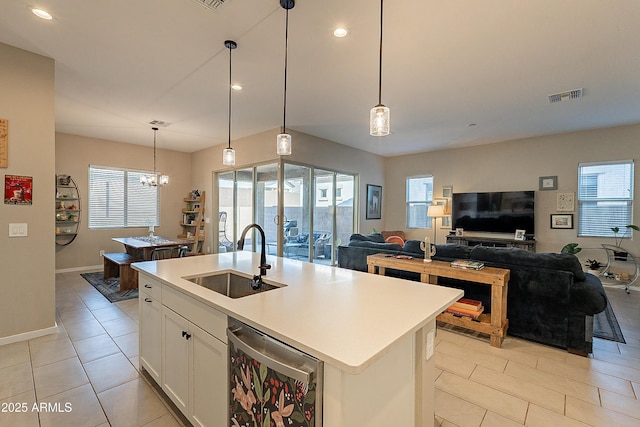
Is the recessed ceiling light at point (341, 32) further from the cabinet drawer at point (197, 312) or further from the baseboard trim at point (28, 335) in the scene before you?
the baseboard trim at point (28, 335)

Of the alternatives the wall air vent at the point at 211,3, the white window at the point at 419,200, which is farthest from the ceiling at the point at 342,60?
the white window at the point at 419,200

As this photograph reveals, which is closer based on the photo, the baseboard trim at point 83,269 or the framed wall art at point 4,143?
the framed wall art at point 4,143

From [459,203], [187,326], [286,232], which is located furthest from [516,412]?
[459,203]

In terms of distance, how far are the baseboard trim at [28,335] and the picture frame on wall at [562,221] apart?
26.3 ft

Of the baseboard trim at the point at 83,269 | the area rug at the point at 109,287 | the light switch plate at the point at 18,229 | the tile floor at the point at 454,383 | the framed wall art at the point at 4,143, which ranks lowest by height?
the tile floor at the point at 454,383

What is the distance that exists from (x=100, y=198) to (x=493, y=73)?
761cm

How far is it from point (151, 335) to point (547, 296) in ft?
11.5

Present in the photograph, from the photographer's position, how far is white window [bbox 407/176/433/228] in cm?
734

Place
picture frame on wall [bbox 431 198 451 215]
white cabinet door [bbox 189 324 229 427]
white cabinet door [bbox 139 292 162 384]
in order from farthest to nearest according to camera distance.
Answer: picture frame on wall [bbox 431 198 451 215] < white cabinet door [bbox 139 292 162 384] < white cabinet door [bbox 189 324 229 427]

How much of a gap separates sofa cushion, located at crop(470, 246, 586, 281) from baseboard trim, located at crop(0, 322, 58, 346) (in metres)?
4.66

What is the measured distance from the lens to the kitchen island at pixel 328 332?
3.28 feet

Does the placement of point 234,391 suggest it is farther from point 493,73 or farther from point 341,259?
point 493,73

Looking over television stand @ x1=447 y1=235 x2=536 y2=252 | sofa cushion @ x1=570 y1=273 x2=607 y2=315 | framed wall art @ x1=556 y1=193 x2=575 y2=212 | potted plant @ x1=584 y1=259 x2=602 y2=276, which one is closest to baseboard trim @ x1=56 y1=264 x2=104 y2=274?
television stand @ x1=447 y1=235 x2=536 y2=252

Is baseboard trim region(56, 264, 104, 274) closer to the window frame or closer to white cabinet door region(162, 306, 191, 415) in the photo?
white cabinet door region(162, 306, 191, 415)
